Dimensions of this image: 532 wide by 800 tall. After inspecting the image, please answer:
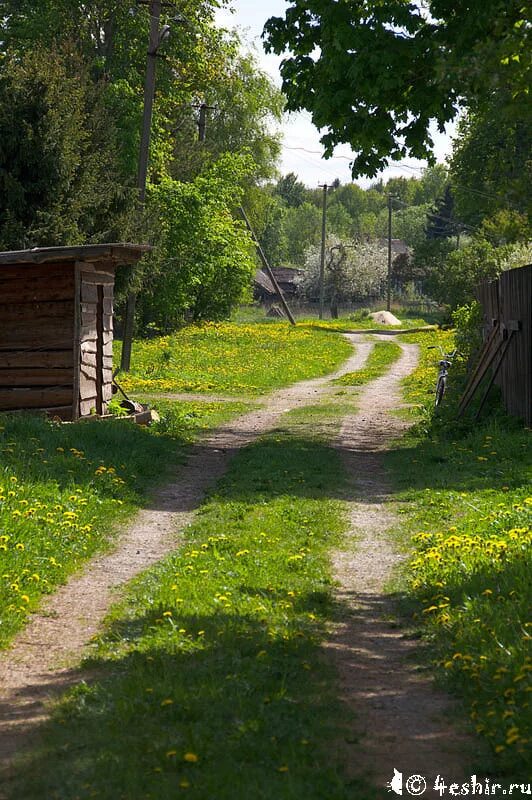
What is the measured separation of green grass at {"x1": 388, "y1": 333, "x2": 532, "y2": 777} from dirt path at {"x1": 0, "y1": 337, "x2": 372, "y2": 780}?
8.33ft

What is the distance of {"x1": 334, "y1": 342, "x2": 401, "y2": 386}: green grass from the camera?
1211 inches

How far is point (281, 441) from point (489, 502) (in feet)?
20.9

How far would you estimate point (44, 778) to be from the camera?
16.3 feet

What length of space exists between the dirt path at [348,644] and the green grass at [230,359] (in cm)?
1359

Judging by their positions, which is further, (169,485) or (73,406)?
(73,406)

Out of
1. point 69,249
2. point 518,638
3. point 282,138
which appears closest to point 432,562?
point 518,638

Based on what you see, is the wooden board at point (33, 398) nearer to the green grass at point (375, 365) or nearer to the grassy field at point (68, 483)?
the grassy field at point (68, 483)

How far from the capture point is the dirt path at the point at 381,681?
5.18 m

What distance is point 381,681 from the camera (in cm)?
650

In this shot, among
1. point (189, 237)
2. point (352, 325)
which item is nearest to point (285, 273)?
point (352, 325)

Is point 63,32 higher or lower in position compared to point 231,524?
higher

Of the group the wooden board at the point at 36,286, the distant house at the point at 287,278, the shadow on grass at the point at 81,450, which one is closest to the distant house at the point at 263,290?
the distant house at the point at 287,278

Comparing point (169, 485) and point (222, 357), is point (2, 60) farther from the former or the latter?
point (169, 485)

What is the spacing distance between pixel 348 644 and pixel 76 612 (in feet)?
7.87
